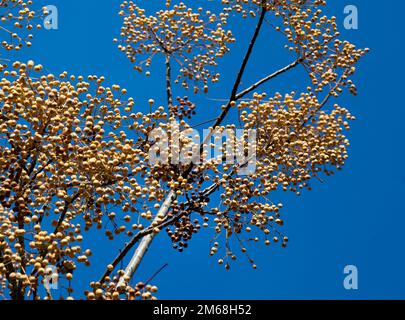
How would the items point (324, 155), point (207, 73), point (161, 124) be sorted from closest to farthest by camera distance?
point (161, 124) → point (324, 155) → point (207, 73)

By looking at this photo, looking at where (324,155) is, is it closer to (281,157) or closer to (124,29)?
(281,157)

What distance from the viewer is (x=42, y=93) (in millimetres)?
6957

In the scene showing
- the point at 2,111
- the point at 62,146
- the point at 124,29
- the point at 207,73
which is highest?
the point at 124,29

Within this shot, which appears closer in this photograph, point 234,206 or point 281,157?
point 234,206

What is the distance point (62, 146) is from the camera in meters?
6.84

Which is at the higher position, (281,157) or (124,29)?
(124,29)

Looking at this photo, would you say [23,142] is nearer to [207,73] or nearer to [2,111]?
[2,111]

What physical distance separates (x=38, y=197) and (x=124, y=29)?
6.26 metres
